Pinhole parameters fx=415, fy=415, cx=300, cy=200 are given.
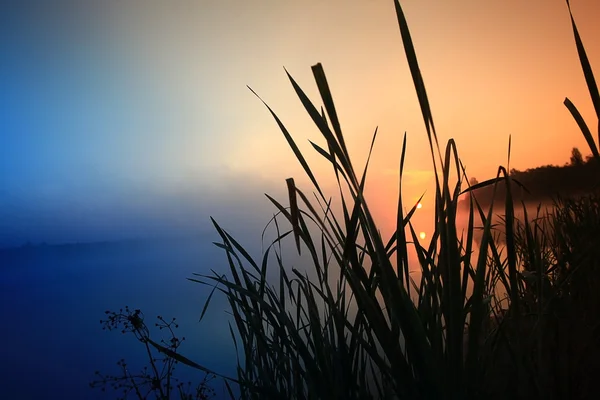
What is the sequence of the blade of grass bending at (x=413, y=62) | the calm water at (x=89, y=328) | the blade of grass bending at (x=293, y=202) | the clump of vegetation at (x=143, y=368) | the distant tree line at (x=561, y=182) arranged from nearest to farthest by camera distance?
the blade of grass bending at (x=413, y=62)
the blade of grass bending at (x=293, y=202)
the clump of vegetation at (x=143, y=368)
the distant tree line at (x=561, y=182)
the calm water at (x=89, y=328)

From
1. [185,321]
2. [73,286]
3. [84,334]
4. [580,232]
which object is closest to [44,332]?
[84,334]

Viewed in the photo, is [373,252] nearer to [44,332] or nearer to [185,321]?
[185,321]

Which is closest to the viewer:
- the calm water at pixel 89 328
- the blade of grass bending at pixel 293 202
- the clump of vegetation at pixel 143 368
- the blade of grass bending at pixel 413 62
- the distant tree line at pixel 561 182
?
the blade of grass bending at pixel 413 62

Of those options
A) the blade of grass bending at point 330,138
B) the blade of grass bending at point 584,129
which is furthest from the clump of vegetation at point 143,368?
the blade of grass bending at point 584,129

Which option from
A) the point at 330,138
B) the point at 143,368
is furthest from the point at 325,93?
the point at 143,368

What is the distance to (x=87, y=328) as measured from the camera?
A: 8.69 metres

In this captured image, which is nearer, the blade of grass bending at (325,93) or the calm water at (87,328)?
the blade of grass bending at (325,93)

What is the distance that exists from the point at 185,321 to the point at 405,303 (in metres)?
7.78

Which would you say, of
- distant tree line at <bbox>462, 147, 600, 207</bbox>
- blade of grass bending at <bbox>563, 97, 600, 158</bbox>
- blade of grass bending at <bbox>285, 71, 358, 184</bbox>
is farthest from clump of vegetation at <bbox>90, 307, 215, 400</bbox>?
distant tree line at <bbox>462, 147, 600, 207</bbox>

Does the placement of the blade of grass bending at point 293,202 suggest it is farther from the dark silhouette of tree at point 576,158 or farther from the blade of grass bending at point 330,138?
the dark silhouette of tree at point 576,158

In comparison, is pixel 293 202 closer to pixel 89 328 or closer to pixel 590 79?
pixel 590 79

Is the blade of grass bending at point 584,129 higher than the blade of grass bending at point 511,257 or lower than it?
higher

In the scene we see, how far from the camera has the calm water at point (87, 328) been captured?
5.81 metres

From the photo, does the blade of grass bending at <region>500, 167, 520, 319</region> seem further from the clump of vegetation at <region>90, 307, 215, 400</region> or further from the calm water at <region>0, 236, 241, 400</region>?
the calm water at <region>0, 236, 241, 400</region>
